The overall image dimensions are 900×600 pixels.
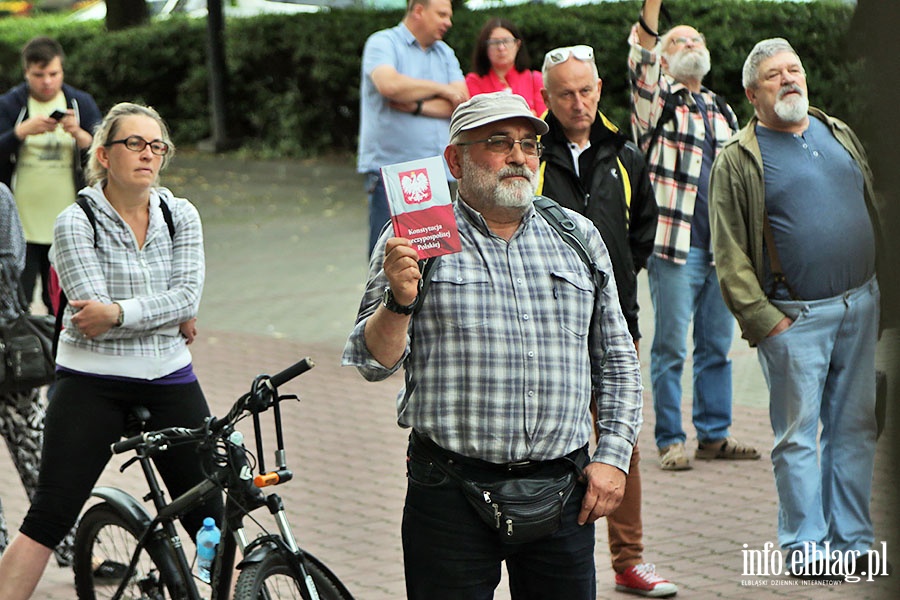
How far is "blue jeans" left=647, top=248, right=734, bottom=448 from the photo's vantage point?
671 centimetres

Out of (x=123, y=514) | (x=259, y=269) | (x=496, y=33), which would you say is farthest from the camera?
(x=259, y=269)

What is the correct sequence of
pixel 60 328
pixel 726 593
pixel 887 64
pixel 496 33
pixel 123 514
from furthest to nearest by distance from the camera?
pixel 496 33 → pixel 726 593 → pixel 60 328 → pixel 123 514 → pixel 887 64

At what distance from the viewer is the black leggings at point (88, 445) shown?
4.27 metres

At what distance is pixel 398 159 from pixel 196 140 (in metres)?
14.8

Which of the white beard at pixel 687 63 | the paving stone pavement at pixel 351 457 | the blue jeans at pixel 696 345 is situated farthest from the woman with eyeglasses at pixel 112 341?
the white beard at pixel 687 63

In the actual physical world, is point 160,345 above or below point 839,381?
above

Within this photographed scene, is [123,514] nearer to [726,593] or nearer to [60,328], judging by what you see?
[60,328]

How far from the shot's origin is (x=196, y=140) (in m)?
22.7

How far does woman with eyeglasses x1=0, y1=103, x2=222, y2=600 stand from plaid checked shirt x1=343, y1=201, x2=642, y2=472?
1420mm

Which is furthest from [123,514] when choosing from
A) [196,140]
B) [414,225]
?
[196,140]

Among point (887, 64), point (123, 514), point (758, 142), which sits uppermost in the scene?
point (887, 64)

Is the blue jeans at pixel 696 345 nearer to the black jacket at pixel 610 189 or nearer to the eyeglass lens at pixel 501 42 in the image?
the black jacket at pixel 610 189

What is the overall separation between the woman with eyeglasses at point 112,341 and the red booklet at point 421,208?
5.54 feet

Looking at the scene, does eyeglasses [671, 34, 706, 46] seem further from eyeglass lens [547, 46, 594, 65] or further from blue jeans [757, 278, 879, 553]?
blue jeans [757, 278, 879, 553]
